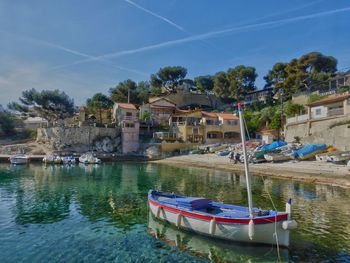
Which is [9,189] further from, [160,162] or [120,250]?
[160,162]

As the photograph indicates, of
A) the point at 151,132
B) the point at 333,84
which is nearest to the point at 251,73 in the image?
the point at 333,84

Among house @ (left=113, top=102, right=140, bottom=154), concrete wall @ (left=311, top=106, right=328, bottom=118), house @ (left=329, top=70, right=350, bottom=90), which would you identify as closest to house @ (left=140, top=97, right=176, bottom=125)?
house @ (left=113, top=102, right=140, bottom=154)

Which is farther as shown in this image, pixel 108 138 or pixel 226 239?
pixel 108 138

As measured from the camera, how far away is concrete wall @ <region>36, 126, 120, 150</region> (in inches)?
2516

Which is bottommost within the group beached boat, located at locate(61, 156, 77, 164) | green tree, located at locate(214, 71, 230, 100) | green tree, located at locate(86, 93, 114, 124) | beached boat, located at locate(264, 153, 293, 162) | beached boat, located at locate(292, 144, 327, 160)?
beached boat, located at locate(61, 156, 77, 164)

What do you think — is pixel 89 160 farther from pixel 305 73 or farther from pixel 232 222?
pixel 305 73

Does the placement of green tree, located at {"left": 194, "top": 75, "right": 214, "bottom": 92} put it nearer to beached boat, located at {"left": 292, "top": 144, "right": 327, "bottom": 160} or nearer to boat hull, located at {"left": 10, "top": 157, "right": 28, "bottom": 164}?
beached boat, located at {"left": 292, "top": 144, "right": 327, "bottom": 160}

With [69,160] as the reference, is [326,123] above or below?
above

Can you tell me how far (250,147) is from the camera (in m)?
52.8

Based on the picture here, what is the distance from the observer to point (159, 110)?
255ft

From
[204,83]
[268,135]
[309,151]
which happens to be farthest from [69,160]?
[204,83]

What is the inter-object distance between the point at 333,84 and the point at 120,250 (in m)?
75.8

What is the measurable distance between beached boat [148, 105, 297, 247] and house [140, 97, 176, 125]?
195 ft

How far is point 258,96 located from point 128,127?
48589 mm
